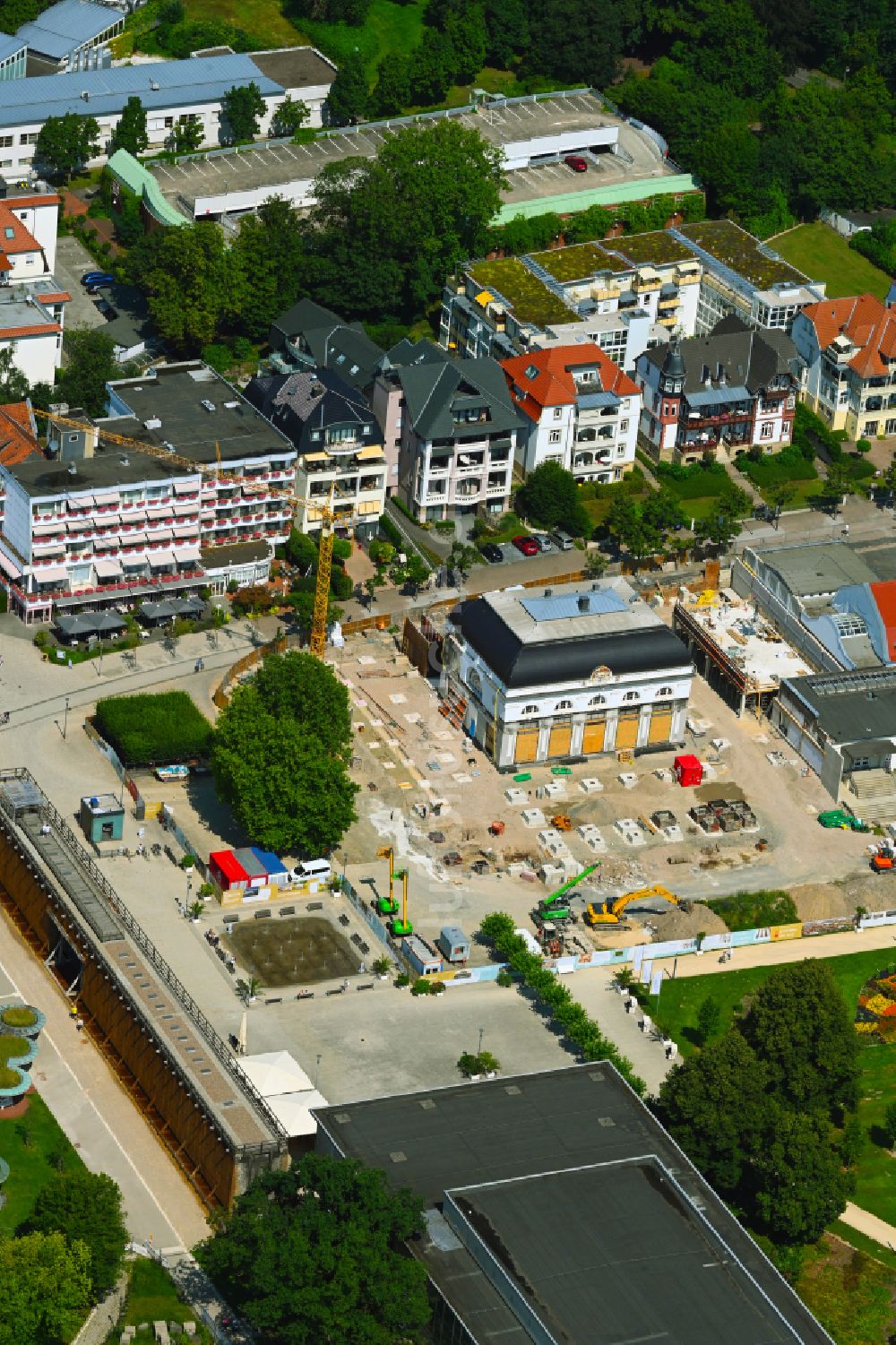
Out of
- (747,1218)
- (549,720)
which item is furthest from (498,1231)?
(549,720)

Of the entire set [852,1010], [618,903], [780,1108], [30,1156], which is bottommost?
[852,1010]

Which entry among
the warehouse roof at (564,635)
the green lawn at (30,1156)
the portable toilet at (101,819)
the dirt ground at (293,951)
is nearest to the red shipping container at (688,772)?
the warehouse roof at (564,635)

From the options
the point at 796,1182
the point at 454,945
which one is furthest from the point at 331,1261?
the point at 454,945

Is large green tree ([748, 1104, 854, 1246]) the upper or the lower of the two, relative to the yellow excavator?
upper

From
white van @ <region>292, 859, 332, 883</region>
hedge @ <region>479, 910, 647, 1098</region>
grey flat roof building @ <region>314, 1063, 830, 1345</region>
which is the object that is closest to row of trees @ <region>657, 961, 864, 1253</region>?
grey flat roof building @ <region>314, 1063, 830, 1345</region>

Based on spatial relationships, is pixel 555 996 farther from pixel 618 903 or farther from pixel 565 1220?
pixel 565 1220

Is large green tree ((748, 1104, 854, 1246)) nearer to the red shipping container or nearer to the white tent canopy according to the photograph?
the white tent canopy
